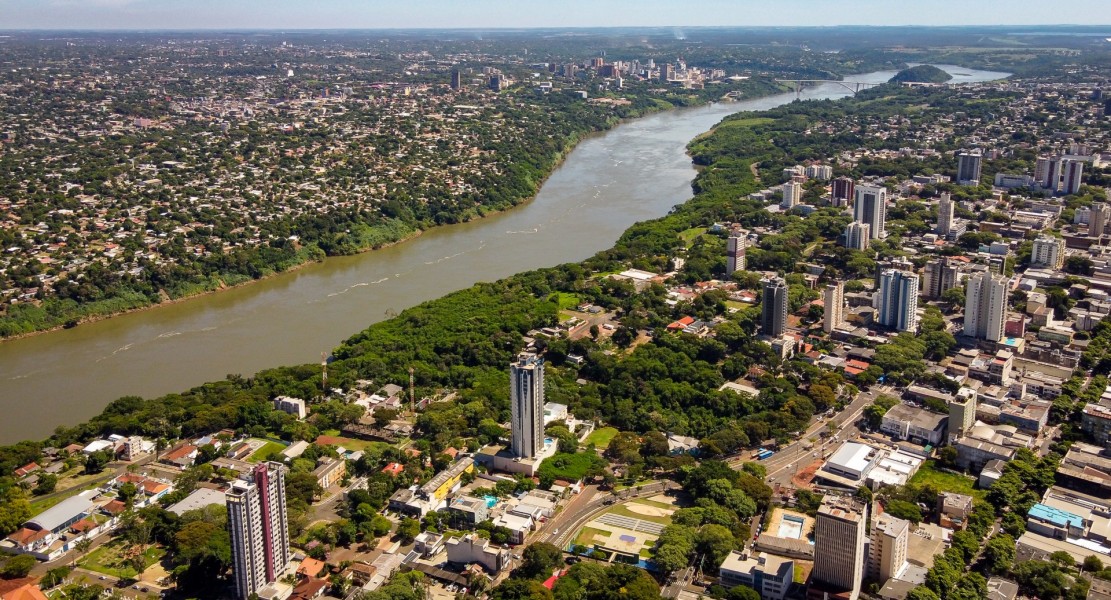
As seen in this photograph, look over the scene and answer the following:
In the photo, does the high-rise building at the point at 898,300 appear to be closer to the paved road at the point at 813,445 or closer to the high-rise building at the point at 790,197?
the paved road at the point at 813,445

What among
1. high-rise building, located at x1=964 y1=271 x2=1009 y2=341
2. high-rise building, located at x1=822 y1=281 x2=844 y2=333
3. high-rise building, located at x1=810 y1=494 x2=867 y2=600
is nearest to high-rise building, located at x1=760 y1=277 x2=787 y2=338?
high-rise building, located at x1=822 y1=281 x2=844 y2=333

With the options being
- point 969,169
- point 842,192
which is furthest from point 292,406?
point 969,169

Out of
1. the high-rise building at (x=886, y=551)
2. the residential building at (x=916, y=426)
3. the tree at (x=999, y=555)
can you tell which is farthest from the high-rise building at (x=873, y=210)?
the high-rise building at (x=886, y=551)

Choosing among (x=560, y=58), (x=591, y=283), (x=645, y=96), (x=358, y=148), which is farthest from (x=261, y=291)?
(x=560, y=58)

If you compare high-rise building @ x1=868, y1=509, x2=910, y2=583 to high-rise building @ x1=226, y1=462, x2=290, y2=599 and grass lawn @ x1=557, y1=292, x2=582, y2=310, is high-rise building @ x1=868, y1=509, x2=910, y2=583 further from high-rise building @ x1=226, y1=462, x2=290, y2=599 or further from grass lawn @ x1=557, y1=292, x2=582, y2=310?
grass lawn @ x1=557, y1=292, x2=582, y2=310

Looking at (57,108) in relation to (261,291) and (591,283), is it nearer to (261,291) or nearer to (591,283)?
(261,291)
